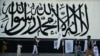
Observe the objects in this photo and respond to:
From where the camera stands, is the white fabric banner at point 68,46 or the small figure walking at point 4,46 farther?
the white fabric banner at point 68,46

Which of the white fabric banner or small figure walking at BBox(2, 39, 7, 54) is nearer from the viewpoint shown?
small figure walking at BBox(2, 39, 7, 54)

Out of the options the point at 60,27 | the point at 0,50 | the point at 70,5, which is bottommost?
the point at 0,50

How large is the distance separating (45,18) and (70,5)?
2.60 m

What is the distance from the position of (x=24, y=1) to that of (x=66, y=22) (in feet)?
13.9

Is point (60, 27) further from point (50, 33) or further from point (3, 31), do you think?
point (3, 31)

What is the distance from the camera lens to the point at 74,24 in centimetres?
3153

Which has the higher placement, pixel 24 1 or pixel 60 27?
pixel 24 1

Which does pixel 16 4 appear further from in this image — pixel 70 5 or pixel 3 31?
pixel 70 5

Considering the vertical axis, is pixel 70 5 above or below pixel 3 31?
above

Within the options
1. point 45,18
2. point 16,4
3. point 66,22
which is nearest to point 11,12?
point 16,4

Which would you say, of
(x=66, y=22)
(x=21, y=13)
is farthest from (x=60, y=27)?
(x=21, y=13)

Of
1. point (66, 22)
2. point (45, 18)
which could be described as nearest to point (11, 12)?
point (45, 18)

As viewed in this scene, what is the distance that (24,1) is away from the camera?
3183cm

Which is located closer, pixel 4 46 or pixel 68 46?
pixel 4 46
